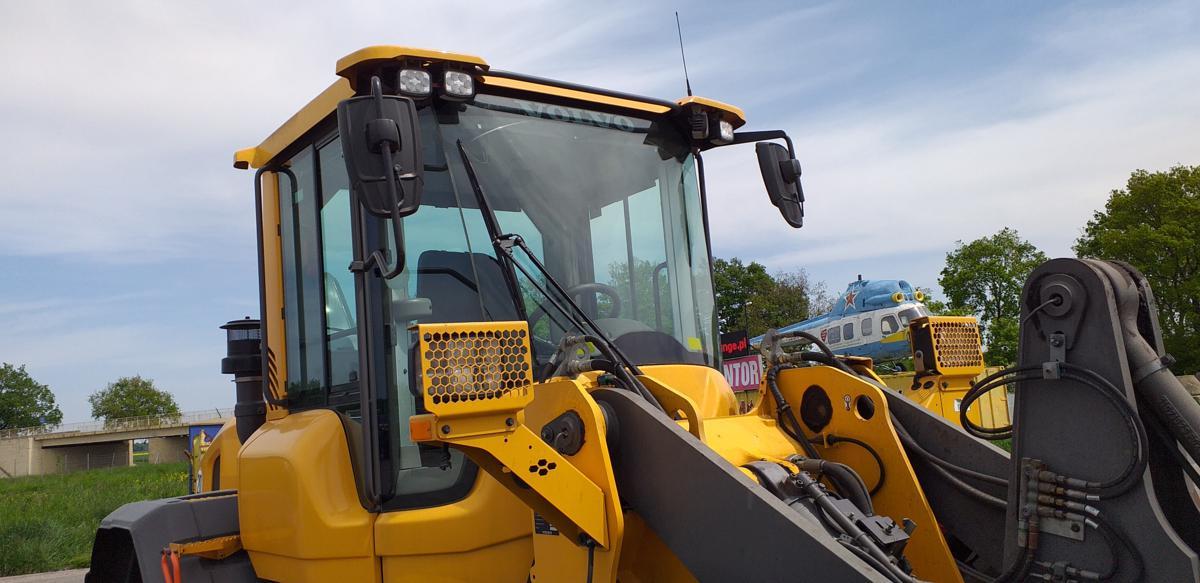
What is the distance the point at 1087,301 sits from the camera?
266 centimetres

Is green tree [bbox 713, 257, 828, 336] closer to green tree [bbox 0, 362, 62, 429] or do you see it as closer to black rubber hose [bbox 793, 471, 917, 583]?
black rubber hose [bbox 793, 471, 917, 583]

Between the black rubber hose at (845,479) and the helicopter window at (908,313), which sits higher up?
the helicopter window at (908,313)

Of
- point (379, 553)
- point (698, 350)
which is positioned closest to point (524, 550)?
point (379, 553)

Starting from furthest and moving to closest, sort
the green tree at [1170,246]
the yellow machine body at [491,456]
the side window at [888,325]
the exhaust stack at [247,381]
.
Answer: the green tree at [1170,246]
the side window at [888,325]
the exhaust stack at [247,381]
the yellow machine body at [491,456]

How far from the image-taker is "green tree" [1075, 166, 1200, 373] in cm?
3375

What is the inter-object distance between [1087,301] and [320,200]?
2.88 metres

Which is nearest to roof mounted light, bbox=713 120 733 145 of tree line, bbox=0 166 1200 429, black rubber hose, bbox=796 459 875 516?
black rubber hose, bbox=796 459 875 516

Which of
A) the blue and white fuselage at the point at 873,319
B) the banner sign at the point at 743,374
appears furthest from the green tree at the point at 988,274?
the banner sign at the point at 743,374

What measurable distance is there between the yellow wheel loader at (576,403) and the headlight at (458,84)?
0.04 ft

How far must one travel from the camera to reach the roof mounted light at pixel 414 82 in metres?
3.31

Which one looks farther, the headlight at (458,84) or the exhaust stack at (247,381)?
the exhaust stack at (247,381)

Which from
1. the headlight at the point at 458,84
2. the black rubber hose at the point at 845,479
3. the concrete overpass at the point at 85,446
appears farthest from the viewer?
the concrete overpass at the point at 85,446

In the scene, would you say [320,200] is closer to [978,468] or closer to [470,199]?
[470,199]

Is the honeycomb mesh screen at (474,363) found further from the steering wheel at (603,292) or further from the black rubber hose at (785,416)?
the black rubber hose at (785,416)
